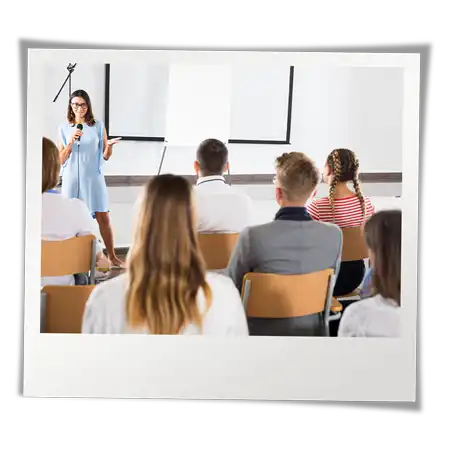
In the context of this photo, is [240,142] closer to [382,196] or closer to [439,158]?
[382,196]

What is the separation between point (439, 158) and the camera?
265cm

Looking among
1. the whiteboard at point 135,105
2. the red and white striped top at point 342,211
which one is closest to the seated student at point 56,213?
the whiteboard at point 135,105

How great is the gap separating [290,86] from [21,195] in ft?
3.89

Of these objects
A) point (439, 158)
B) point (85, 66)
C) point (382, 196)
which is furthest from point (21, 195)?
point (439, 158)

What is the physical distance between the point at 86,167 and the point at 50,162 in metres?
0.15

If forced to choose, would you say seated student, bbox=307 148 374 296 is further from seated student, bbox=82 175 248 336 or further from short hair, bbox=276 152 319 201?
seated student, bbox=82 175 248 336

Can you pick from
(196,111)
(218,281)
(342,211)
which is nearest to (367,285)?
(342,211)

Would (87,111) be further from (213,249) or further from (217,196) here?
(213,249)

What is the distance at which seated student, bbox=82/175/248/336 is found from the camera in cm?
257

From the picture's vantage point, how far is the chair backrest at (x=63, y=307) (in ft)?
8.57

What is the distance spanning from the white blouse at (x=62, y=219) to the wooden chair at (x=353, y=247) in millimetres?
997

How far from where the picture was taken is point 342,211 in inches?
104

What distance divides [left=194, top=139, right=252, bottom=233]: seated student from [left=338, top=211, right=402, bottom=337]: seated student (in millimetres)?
527

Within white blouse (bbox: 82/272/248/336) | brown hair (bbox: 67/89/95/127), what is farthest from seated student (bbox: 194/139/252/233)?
brown hair (bbox: 67/89/95/127)
